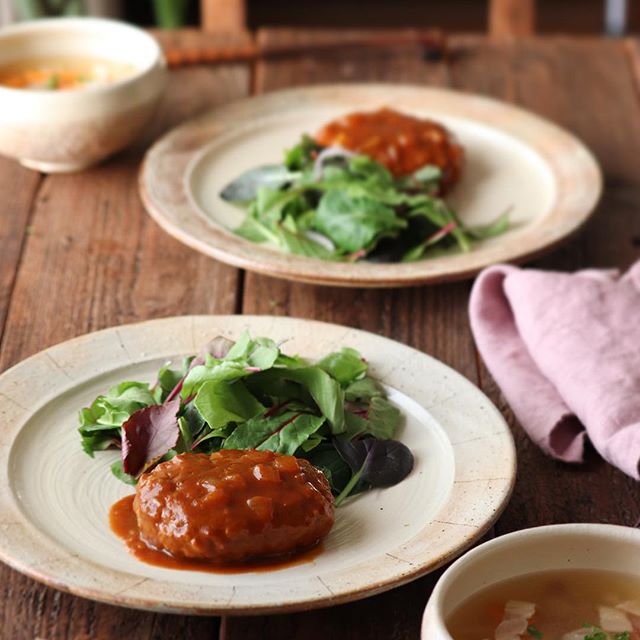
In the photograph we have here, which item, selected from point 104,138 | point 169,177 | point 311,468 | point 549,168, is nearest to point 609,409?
point 311,468

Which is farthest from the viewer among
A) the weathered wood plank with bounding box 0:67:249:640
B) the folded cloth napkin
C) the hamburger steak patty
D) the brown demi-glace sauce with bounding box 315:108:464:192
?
the brown demi-glace sauce with bounding box 315:108:464:192

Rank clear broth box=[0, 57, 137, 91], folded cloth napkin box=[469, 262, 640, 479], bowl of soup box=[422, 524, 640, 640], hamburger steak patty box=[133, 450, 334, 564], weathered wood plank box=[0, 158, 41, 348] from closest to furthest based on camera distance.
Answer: bowl of soup box=[422, 524, 640, 640], hamburger steak patty box=[133, 450, 334, 564], folded cloth napkin box=[469, 262, 640, 479], weathered wood plank box=[0, 158, 41, 348], clear broth box=[0, 57, 137, 91]

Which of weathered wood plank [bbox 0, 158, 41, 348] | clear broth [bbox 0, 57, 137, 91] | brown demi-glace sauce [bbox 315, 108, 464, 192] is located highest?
brown demi-glace sauce [bbox 315, 108, 464, 192]

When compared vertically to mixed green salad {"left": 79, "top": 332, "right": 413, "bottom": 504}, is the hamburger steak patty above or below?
above

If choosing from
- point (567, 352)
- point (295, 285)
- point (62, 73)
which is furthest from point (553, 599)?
point (62, 73)

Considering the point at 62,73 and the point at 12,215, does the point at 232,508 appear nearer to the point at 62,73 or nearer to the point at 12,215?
the point at 12,215

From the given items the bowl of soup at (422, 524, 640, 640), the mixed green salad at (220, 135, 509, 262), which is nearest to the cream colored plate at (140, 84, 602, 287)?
the mixed green salad at (220, 135, 509, 262)

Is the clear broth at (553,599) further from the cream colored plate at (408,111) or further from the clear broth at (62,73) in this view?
the clear broth at (62,73)

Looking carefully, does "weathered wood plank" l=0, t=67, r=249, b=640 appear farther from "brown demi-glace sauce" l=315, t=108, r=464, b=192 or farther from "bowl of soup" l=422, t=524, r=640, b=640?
"bowl of soup" l=422, t=524, r=640, b=640

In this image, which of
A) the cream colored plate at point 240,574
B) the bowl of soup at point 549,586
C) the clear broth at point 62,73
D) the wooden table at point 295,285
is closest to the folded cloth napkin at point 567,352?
the wooden table at point 295,285
